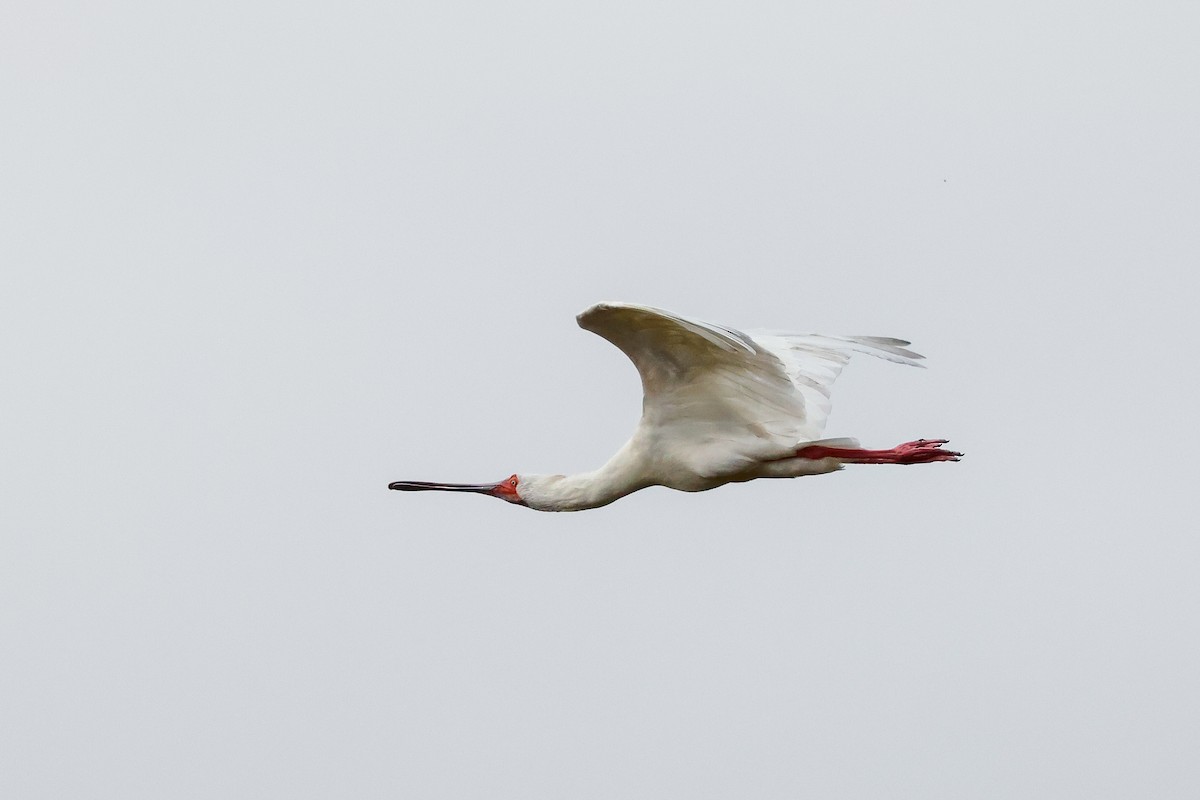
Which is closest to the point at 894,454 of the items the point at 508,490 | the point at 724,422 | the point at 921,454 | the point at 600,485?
the point at 921,454

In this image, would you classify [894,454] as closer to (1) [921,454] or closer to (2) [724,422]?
(1) [921,454]

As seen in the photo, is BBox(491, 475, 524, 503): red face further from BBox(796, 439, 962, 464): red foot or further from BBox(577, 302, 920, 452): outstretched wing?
BBox(796, 439, 962, 464): red foot

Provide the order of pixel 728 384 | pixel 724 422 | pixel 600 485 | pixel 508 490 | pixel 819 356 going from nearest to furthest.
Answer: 1. pixel 728 384
2. pixel 724 422
3. pixel 600 485
4. pixel 819 356
5. pixel 508 490

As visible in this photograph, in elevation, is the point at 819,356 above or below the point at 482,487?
above

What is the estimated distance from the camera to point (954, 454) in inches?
633

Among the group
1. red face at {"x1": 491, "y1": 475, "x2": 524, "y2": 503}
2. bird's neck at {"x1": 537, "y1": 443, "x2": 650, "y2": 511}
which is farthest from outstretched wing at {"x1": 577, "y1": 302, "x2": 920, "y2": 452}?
red face at {"x1": 491, "y1": 475, "x2": 524, "y2": 503}

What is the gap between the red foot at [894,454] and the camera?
52.1 ft

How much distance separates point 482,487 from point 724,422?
103 inches

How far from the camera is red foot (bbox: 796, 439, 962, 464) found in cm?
1588

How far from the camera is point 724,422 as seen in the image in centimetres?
1580

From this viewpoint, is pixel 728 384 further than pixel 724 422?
No

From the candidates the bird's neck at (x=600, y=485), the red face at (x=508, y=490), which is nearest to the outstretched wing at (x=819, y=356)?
the bird's neck at (x=600, y=485)

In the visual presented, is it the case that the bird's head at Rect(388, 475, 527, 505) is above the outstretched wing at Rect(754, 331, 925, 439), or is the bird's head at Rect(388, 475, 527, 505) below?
below

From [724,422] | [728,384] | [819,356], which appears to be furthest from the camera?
[819,356]
